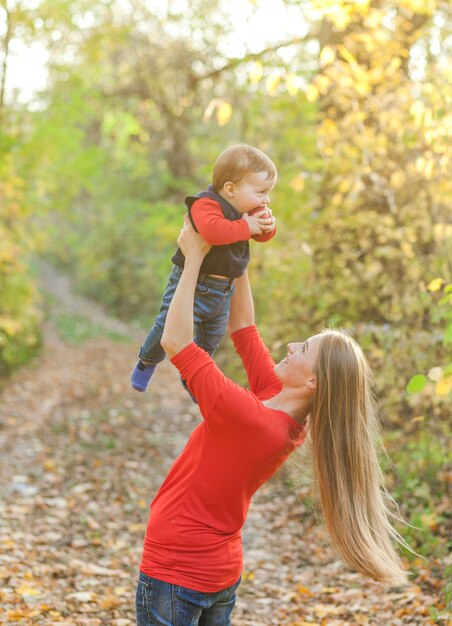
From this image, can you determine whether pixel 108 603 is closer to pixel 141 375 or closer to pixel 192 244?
pixel 141 375

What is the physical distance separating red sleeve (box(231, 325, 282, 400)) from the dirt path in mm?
2204

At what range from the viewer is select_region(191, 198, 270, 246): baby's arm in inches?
105

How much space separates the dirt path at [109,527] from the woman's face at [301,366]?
2414 mm

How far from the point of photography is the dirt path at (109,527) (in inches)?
188

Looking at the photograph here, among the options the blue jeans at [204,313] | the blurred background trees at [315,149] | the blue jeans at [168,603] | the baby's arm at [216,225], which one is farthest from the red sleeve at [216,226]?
the blurred background trees at [315,149]

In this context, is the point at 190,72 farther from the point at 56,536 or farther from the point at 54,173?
the point at 56,536

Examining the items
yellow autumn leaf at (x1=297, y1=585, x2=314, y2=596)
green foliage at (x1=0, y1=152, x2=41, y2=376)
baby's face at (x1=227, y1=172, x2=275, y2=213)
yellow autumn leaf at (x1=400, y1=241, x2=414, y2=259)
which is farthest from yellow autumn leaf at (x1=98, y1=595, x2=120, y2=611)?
green foliage at (x1=0, y1=152, x2=41, y2=376)

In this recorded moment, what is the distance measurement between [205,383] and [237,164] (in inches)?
33.3

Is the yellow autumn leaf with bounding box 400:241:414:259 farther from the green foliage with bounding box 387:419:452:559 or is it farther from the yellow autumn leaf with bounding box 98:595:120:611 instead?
the yellow autumn leaf with bounding box 98:595:120:611

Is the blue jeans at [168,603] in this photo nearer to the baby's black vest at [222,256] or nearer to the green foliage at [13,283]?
the baby's black vest at [222,256]

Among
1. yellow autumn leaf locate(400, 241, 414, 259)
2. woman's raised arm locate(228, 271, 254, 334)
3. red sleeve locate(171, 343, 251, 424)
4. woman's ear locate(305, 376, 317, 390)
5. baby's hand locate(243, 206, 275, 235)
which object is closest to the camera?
red sleeve locate(171, 343, 251, 424)

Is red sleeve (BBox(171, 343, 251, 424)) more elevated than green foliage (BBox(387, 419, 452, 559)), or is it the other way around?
green foliage (BBox(387, 419, 452, 559))

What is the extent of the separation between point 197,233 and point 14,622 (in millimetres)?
2773

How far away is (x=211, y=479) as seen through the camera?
2.54m
